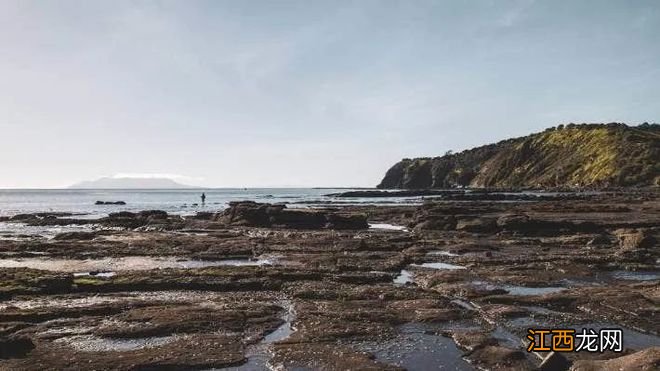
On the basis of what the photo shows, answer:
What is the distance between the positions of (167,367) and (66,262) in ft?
85.2

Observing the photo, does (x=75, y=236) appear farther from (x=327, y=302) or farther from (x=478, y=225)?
(x=478, y=225)

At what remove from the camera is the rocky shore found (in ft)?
53.1

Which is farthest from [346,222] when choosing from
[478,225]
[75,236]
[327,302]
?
[327,302]

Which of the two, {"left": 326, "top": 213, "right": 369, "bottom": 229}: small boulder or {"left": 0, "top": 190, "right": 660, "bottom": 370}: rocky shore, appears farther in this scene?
{"left": 326, "top": 213, "right": 369, "bottom": 229}: small boulder

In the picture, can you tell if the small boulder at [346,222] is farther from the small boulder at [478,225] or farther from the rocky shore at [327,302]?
the rocky shore at [327,302]

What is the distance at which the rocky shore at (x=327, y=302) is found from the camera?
637 inches

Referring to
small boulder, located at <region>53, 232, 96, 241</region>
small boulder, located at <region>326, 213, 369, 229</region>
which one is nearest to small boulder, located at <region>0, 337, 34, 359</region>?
→ small boulder, located at <region>53, 232, 96, 241</region>

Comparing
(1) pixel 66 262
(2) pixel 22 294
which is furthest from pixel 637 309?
(1) pixel 66 262

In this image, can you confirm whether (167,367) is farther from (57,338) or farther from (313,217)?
(313,217)

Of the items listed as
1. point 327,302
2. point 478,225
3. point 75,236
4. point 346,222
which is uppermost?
point 478,225

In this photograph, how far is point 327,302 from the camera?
2331 centimetres

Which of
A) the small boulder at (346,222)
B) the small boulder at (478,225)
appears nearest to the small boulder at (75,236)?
the small boulder at (346,222)

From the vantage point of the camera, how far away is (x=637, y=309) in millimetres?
20812

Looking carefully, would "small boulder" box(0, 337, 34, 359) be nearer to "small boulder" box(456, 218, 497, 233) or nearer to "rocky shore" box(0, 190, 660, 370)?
"rocky shore" box(0, 190, 660, 370)
